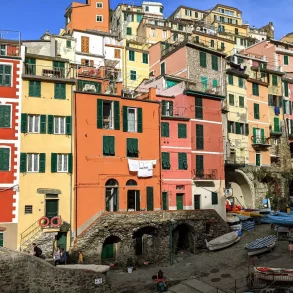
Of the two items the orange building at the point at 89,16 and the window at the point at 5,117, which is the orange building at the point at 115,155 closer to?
the window at the point at 5,117

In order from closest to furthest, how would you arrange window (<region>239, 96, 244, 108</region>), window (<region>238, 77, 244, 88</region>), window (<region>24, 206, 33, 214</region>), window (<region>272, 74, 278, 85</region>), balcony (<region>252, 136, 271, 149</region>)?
1. window (<region>24, 206, 33, 214</region>)
2. balcony (<region>252, 136, 271, 149</region>)
3. window (<region>239, 96, 244, 108</region>)
4. window (<region>238, 77, 244, 88</region>)
5. window (<region>272, 74, 278, 85</region>)

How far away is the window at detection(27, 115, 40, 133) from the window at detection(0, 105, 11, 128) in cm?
166

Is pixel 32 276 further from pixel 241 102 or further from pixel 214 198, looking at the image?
pixel 241 102

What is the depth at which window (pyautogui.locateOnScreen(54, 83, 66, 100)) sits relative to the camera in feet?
117

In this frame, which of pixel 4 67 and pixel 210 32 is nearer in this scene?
pixel 4 67

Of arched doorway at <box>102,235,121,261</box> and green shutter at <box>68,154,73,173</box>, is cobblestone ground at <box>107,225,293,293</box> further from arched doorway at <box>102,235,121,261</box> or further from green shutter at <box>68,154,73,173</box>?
green shutter at <box>68,154,73,173</box>

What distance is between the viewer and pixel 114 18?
91.6m

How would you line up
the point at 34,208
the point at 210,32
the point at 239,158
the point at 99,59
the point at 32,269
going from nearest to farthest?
the point at 32,269 < the point at 34,208 < the point at 239,158 < the point at 99,59 < the point at 210,32

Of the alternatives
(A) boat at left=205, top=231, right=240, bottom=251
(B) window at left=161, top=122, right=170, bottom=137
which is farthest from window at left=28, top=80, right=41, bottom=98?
(A) boat at left=205, top=231, right=240, bottom=251

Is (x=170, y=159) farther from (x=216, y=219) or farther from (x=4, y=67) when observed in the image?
(x=4, y=67)

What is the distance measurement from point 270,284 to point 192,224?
12.3 meters

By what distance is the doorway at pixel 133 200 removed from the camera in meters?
37.6

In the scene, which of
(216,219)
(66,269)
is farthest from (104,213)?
(216,219)

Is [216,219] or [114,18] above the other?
[114,18]
